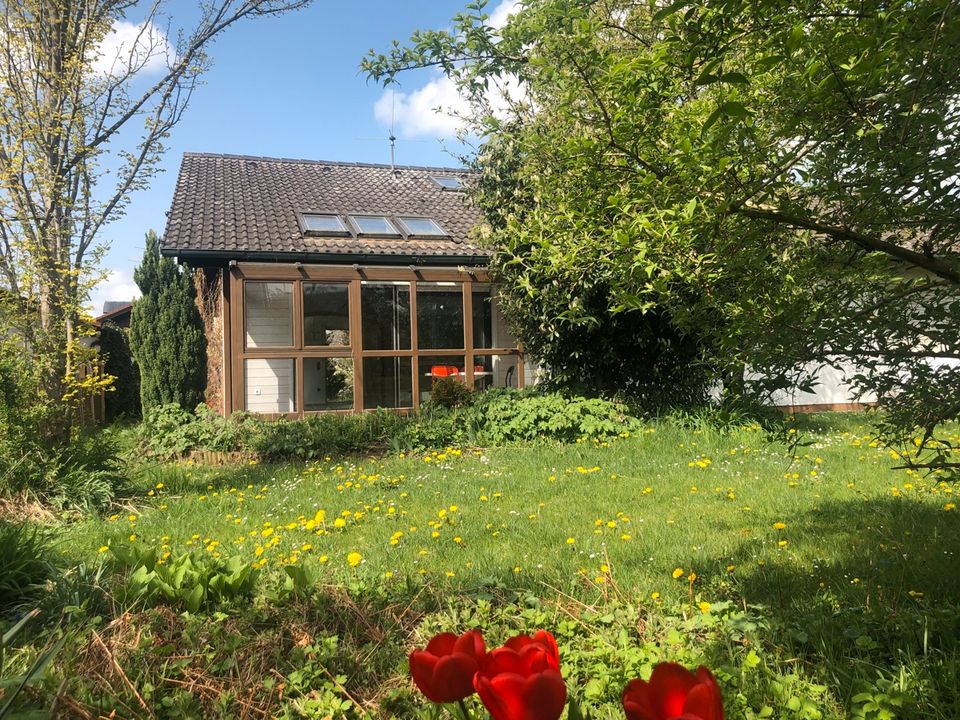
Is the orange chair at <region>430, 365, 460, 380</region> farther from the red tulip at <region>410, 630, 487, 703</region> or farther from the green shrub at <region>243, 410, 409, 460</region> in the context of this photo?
the red tulip at <region>410, 630, 487, 703</region>

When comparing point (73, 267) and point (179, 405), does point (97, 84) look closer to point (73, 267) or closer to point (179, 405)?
point (73, 267)

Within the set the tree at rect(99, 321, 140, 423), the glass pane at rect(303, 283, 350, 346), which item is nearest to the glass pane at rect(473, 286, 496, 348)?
the glass pane at rect(303, 283, 350, 346)

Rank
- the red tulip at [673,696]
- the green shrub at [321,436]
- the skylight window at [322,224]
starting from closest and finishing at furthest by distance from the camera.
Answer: the red tulip at [673,696] → the green shrub at [321,436] → the skylight window at [322,224]

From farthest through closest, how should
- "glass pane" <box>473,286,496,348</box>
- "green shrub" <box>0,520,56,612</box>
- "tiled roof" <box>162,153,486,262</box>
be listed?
"glass pane" <box>473,286,496,348</box> → "tiled roof" <box>162,153,486,262</box> → "green shrub" <box>0,520,56,612</box>

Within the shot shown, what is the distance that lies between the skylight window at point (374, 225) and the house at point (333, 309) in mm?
40

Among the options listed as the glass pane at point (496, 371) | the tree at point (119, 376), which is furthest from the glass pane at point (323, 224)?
the tree at point (119, 376)

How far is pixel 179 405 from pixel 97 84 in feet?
15.5

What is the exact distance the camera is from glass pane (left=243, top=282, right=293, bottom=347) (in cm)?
1073

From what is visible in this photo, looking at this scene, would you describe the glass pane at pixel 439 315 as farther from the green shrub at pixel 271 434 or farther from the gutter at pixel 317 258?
the green shrub at pixel 271 434

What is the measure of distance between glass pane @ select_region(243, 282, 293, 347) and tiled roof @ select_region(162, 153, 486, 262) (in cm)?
80

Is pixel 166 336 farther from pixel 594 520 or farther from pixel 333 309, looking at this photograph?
pixel 594 520

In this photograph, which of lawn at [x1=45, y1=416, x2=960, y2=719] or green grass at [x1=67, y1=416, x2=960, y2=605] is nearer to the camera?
lawn at [x1=45, y1=416, x2=960, y2=719]

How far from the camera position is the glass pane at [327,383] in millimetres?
10398

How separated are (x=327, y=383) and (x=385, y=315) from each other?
1.56 m
